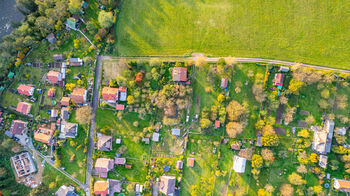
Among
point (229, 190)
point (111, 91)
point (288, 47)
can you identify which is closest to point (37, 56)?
point (111, 91)

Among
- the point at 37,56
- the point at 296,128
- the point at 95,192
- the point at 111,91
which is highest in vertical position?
the point at 37,56

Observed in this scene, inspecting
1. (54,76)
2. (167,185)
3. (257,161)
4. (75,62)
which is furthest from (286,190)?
(54,76)

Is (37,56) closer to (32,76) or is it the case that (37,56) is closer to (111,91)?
(32,76)

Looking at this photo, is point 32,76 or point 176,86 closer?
point 176,86

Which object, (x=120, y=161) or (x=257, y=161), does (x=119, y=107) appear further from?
(x=257, y=161)

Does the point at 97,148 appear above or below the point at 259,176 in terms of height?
above

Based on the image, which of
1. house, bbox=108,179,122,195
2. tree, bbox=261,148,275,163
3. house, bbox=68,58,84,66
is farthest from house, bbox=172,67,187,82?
house, bbox=108,179,122,195
